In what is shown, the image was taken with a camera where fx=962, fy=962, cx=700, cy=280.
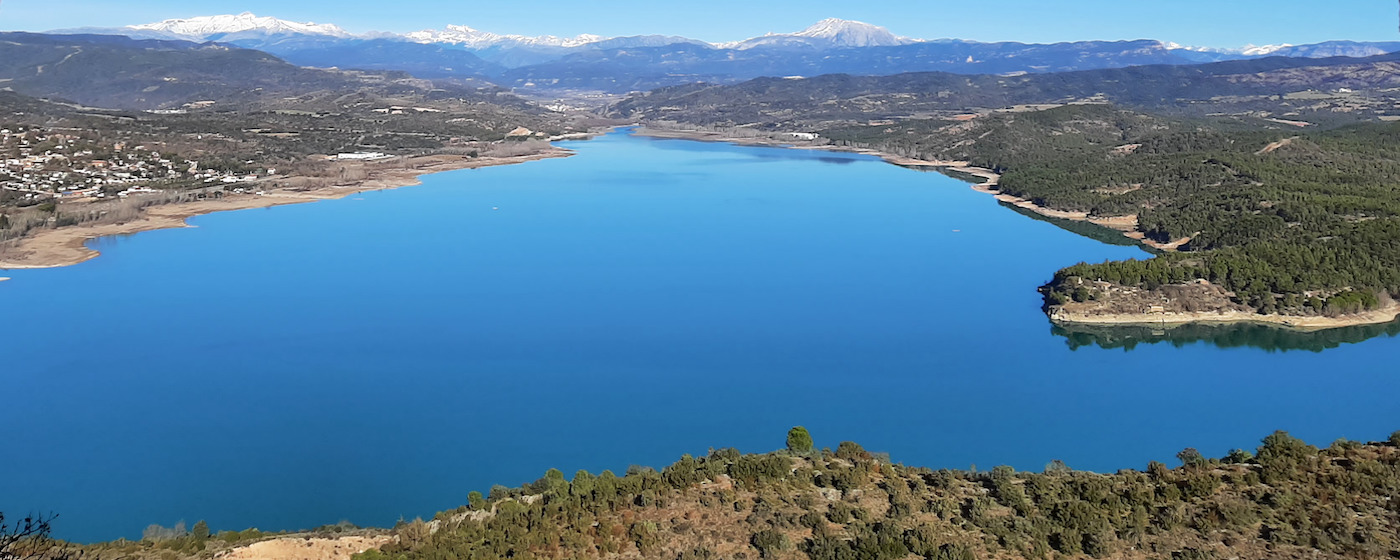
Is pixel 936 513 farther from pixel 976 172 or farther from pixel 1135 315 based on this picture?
pixel 976 172

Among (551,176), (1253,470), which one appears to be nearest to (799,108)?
(551,176)

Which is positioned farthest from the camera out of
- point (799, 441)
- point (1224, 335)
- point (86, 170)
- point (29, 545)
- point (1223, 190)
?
point (86, 170)

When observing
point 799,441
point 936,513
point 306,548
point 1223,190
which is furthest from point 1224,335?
point 306,548

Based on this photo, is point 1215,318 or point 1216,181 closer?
point 1215,318

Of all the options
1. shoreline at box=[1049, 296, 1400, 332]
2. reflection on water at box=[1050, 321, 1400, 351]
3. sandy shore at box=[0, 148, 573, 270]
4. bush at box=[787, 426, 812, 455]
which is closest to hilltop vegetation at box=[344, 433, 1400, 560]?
bush at box=[787, 426, 812, 455]

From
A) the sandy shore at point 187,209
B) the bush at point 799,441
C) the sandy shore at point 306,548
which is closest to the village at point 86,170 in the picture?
the sandy shore at point 187,209

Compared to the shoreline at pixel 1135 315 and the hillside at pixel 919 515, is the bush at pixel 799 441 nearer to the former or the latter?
the hillside at pixel 919 515
